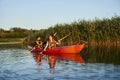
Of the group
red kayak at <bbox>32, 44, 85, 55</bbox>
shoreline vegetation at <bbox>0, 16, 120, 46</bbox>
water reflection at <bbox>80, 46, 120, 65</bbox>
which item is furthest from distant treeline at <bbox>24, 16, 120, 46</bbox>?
red kayak at <bbox>32, 44, 85, 55</bbox>

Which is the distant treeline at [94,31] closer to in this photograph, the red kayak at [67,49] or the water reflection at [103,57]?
the water reflection at [103,57]

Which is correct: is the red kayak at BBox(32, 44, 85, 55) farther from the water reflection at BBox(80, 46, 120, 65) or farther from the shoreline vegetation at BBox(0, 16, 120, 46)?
the shoreline vegetation at BBox(0, 16, 120, 46)

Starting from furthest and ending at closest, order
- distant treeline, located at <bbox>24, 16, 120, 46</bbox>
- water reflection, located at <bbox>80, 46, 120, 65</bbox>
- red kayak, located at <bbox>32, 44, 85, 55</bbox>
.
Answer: distant treeline, located at <bbox>24, 16, 120, 46</bbox> → red kayak, located at <bbox>32, 44, 85, 55</bbox> → water reflection, located at <bbox>80, 46, 120, 65</bbox>

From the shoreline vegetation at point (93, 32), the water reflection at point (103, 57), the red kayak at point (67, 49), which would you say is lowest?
the water reflection at point (103, 57)

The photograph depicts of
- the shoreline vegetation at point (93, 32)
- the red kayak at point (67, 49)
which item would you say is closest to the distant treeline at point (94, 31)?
the shoreline vegetation at point (93, 32)

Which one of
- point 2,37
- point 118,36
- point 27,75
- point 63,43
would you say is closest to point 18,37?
point 2,37

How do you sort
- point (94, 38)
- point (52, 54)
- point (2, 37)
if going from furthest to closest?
point (2, 37), point (94, 38), point (52, 54)

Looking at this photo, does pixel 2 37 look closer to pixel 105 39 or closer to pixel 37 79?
pixel 105 39

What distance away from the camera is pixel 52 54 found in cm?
2166

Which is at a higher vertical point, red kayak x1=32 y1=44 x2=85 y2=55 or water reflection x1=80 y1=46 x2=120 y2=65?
red kayak x1=32 y1=44 x2=85 y2=55

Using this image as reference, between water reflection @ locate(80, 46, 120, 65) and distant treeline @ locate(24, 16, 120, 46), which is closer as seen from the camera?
water reflection @ locate(80, 46, 120, 65)

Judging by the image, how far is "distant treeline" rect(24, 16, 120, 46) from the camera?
2591cm

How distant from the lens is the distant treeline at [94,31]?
85.0ft

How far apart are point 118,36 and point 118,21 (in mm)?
1694
